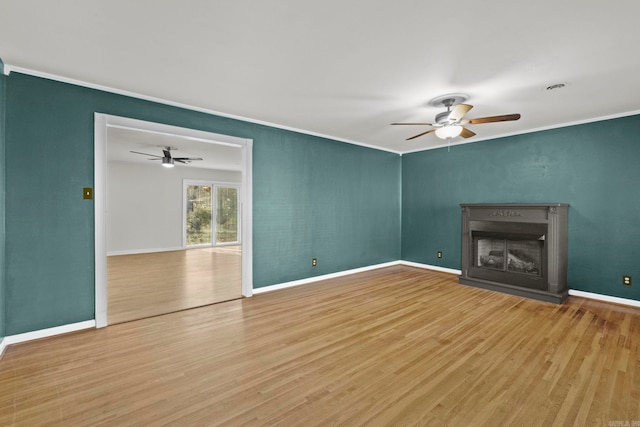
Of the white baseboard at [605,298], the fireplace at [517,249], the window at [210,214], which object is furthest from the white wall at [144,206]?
the white baseboard at [605,298]

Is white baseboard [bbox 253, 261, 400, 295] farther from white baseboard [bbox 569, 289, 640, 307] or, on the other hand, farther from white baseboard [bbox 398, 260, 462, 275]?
white baseboard [bbox 569, 289, 640, 307]

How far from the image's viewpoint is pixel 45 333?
8.85ft

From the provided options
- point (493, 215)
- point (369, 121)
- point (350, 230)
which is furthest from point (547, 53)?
point (350, 230)

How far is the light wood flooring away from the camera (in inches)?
139

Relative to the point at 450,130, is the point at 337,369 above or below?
below

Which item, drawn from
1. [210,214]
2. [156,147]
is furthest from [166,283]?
[210,214]

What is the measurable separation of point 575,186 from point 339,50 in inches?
161

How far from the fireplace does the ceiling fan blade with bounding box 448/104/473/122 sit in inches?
76.1

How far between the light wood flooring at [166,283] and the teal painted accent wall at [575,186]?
4.09m

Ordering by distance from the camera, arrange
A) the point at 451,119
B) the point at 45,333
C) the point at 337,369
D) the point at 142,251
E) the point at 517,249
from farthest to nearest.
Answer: the point at 142,251
the point at 517,249
the point at 451,119
the point at 45,333
the point at 337,369

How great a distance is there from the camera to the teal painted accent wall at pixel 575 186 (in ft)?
12.3

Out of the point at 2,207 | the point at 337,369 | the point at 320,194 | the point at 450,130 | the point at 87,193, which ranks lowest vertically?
the point at 337,369

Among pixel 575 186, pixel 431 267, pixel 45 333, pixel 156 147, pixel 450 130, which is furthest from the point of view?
pixel 156 147

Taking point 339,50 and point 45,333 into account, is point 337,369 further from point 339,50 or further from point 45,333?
point 45,333
